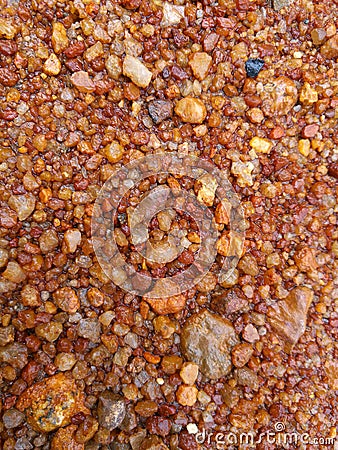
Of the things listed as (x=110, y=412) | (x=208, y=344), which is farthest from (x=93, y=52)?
(x=110, y=412)

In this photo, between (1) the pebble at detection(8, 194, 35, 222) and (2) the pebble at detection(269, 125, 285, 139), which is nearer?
(1) the pebble at detection(8, 194, 35, 222)

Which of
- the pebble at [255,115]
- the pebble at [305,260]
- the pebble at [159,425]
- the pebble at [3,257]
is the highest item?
the pebble at [255,115]

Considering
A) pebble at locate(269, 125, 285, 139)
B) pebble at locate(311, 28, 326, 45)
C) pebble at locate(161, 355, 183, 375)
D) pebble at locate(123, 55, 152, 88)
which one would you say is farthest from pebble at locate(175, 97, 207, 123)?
pebble at locate(161, 355, 183, 375)

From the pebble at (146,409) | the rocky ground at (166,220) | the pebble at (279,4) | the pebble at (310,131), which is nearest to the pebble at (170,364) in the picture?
the rocky ground at (166,220)

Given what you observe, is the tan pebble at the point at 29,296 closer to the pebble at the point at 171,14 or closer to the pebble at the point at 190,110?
the pebble at the point at 190,110

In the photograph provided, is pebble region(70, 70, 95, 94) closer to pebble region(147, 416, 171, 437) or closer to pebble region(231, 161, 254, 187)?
pebble region(231, 161, 254, 187)

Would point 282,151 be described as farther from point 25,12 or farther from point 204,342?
point 25,12

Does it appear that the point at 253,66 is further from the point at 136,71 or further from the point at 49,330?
the point at 49,330
